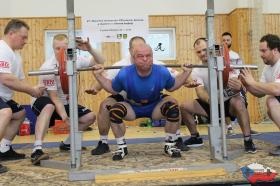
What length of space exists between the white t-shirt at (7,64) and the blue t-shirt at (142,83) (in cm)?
95

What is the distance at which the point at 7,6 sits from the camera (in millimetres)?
8930

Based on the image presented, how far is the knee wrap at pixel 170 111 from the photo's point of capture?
3.38m

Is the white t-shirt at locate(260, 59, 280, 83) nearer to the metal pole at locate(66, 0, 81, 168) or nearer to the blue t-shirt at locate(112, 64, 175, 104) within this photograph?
the blue t-shirt at locate(112, 64, 175, 104)

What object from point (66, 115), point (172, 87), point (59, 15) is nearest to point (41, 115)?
point (66, 115)

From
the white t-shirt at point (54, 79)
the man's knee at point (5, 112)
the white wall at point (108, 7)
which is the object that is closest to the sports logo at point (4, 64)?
the man's knee at point (5, 112)

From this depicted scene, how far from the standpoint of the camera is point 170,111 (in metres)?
3.38

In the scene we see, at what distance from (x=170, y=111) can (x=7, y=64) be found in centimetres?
151

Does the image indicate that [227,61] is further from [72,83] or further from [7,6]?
[7,6]

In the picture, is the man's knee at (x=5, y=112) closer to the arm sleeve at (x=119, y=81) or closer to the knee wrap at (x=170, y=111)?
the arm sleeve at (x=119, y=81)

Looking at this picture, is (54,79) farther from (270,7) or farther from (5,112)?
(270,7)

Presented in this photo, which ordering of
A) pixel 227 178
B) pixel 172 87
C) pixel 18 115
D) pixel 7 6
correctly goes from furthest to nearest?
1. pixel 7 6
2. pixel 18 115
3. pixel 172 87
4. pixel 227 178

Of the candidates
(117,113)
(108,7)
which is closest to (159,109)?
(117,113)

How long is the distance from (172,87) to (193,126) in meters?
0.85

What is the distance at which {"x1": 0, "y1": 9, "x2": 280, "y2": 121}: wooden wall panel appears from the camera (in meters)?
8.98
